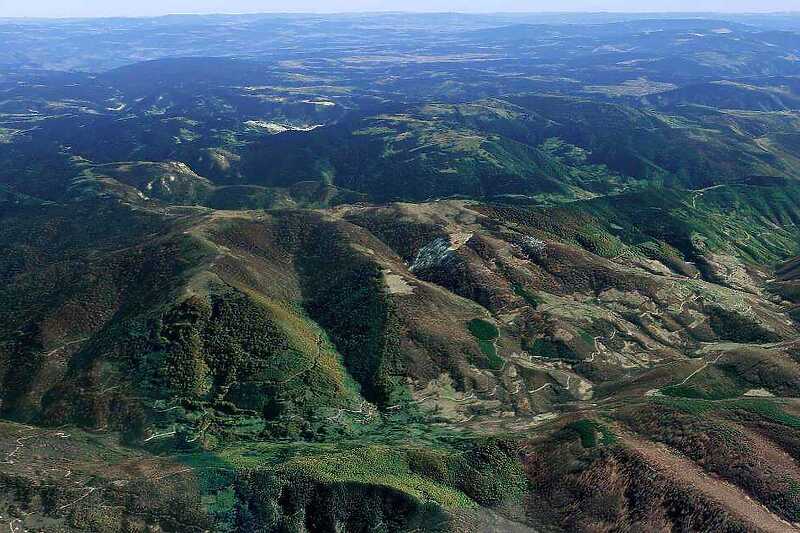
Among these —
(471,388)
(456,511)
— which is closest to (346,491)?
(456,511)

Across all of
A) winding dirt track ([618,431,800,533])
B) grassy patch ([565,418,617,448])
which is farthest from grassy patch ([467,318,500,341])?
winding dirt track ([618,431,800,533])

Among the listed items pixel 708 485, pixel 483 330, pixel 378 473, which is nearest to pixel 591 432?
pixel 708 485

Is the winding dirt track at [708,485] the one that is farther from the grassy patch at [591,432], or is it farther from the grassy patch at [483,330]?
the grassy patch at [483,330]

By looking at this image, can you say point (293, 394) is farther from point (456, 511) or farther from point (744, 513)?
point (744, 513)

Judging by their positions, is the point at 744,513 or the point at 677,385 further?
the point at 677,385

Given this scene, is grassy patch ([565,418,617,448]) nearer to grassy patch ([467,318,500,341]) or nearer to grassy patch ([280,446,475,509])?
grassy patch ([280,446,475,509])

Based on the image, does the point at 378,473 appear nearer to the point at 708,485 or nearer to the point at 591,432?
the point at 591,432

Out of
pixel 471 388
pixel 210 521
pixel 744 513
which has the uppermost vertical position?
pixel 744 513

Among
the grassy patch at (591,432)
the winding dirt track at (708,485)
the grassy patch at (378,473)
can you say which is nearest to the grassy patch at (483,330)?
the grassy patch at (591,432)
